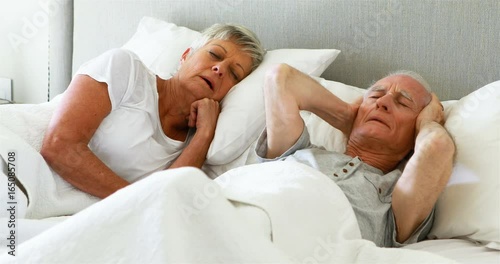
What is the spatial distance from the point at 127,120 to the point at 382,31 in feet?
2.66

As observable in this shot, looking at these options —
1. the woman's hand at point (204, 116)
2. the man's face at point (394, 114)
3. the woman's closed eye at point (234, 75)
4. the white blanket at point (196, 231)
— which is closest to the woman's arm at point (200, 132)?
the woman's hand at point (204, 116)

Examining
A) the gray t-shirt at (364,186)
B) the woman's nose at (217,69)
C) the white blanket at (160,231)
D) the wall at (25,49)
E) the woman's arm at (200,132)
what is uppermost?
the white blanket at (160,231)

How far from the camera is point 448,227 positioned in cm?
154

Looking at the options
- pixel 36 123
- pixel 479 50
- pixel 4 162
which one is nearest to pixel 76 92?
pixel 36 123

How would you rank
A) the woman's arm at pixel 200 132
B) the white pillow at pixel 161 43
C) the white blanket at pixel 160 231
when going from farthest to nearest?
the white pillow at pixel 161 43, the woman's arm at pixel 200 132, the white blanket at pixel 160 231

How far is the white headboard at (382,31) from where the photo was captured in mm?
1847

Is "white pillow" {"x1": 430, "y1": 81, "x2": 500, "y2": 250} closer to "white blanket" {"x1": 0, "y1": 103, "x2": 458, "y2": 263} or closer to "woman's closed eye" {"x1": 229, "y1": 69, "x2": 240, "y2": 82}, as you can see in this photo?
"white blanket" {"x1": 0, "y1": 103, "x2": 458, "y2": 263}

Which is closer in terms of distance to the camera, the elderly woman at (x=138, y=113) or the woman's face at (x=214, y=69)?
the elderly woman at (x=138, y=113)

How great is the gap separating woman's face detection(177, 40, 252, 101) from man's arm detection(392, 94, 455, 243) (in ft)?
2.13

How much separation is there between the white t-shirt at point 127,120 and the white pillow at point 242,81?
18 cm

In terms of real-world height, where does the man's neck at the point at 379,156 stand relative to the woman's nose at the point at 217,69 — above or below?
below

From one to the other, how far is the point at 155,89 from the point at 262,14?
563 millimetres

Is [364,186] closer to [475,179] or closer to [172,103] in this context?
[475,179]

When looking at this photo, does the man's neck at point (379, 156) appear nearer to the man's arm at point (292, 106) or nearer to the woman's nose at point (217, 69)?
the man's arm at point (292, 106)
